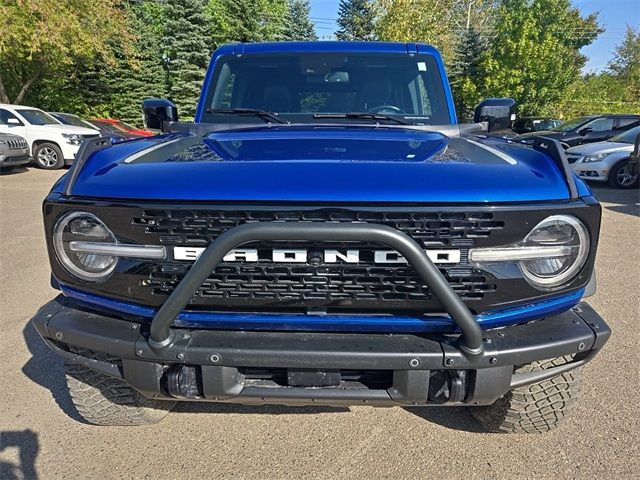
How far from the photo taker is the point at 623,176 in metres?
10.8

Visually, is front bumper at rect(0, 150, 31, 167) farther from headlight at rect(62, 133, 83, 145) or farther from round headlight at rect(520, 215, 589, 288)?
round headlight at rect(520, 215, 589, 288)

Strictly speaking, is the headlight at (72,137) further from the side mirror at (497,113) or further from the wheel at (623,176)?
the wheel at (623,176)

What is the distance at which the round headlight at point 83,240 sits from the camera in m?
1.87

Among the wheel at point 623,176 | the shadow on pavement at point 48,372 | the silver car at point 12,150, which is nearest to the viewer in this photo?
A: the shadow on pavement at point 48,372

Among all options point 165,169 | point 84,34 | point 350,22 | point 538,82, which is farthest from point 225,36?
point 165,169

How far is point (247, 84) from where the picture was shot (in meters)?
3.27

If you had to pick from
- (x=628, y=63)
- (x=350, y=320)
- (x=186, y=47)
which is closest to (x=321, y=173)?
(x=350, y=320)

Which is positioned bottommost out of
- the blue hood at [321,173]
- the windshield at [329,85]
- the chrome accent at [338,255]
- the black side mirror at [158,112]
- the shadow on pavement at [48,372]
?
the shadow on pavement at [48,372]

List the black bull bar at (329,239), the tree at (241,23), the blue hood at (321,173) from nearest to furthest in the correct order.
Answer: the black bull bar at (329,239) → the blue hood at (321,173) → the tree at (241,23)

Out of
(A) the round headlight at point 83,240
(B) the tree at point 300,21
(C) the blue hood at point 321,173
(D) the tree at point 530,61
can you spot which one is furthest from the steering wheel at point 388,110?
(B) the tree at point 300,21

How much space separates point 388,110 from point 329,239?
1.83 m

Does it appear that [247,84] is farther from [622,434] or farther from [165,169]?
[622,434]

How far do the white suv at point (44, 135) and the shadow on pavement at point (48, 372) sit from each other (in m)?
10.8

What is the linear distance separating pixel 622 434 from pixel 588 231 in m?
1.37
